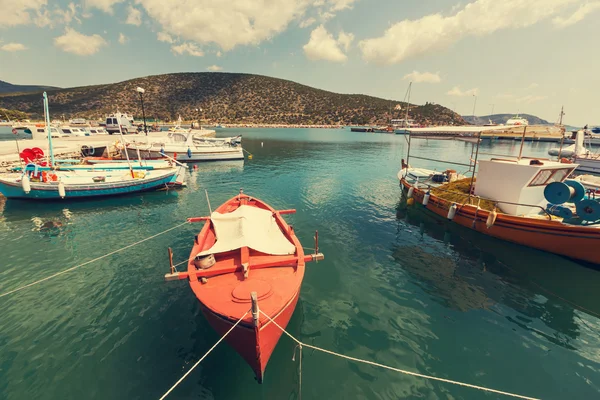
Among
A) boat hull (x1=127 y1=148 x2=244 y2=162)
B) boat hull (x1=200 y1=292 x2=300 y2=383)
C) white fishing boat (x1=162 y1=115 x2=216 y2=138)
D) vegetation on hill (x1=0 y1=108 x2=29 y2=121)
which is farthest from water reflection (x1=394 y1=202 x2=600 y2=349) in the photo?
vegetation on hill (x1=0 y1=108 x2=29 y2=121)

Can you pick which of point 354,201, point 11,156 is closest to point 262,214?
point 354,201

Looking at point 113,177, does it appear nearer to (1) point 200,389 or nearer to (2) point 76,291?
(2) point 76,291

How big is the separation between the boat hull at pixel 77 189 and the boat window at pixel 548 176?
29323 mm

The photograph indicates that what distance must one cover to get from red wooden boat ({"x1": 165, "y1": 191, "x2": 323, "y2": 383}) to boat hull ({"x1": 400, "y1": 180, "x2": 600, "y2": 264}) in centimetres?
1281

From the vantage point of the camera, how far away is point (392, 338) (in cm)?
809

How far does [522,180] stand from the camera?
14477mm

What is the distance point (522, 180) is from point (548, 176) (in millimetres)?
1734

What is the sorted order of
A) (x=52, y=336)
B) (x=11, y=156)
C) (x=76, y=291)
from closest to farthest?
(x=52, y=336), (x=76, y=291), (x=11, y=156)

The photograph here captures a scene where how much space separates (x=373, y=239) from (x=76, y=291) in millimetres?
14855

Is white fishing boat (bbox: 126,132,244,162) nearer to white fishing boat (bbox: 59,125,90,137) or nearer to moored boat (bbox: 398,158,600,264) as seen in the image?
white fishing boat (bbox: 59,125,90,137)

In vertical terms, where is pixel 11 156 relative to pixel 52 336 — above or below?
above

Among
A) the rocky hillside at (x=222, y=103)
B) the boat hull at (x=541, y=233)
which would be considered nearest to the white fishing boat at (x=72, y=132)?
the boat hull at (x=541, y=233)

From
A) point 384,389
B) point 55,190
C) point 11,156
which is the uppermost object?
point 11,156

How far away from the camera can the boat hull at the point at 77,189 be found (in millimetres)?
19328
